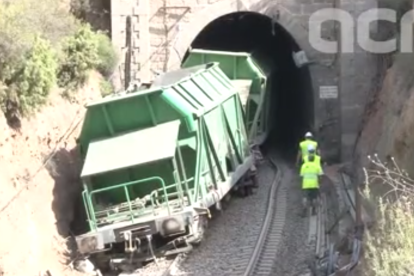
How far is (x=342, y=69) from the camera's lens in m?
25.2

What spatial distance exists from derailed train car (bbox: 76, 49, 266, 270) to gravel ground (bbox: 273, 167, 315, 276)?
5.11 ft

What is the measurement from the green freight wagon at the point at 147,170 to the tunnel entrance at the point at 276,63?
12.4 metres

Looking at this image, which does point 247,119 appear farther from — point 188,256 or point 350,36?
point 188,256

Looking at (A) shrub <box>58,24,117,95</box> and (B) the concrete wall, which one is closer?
(A) shrub <box>58,24,117,95</box>

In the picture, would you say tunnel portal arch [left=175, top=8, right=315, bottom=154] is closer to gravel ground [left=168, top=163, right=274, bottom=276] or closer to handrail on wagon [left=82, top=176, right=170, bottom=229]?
gravel ground [left=168, top=163, right=274, bottom=276]

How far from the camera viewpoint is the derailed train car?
14.8 m

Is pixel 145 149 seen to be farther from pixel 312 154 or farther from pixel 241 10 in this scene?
pixel 241 10

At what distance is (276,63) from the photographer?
31.0 metres

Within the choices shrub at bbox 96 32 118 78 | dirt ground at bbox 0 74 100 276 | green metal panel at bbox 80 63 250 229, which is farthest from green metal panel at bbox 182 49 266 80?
green metal panel at bbox 80 63 250 229

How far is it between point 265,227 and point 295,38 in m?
10.0

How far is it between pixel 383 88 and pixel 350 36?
12.5ft

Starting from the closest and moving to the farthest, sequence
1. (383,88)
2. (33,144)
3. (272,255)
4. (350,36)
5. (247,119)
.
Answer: (272,255)
(33,144)
(383,88)
(247,119)
(350,36)

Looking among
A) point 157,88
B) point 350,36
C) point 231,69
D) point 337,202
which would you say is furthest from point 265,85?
point 157,88

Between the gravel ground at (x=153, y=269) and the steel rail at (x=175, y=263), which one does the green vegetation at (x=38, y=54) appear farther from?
the steel rail at (x=175, y=263)
